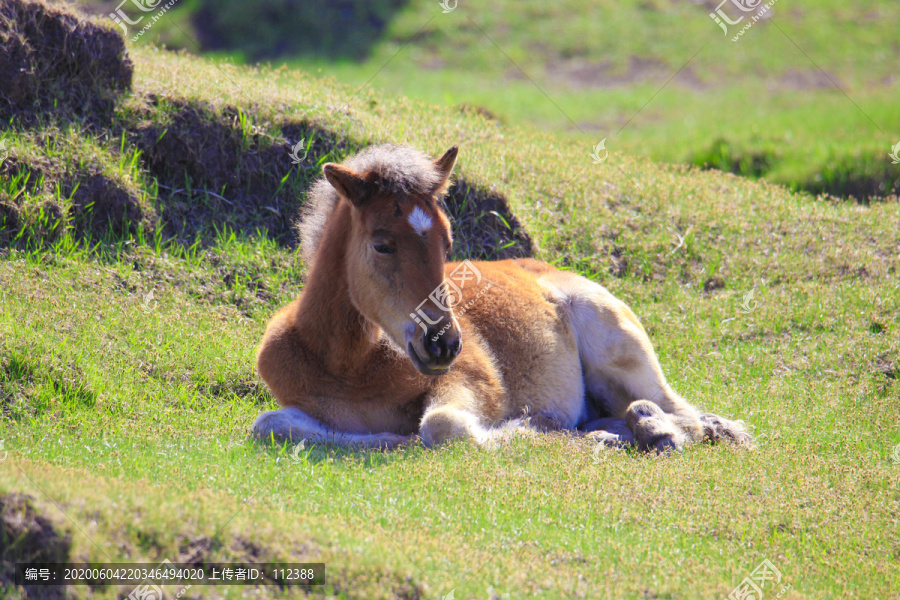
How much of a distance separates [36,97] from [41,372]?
4.69m

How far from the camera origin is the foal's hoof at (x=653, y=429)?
22.0 ft

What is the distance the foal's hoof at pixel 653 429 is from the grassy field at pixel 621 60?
13.8 m

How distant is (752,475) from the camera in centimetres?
614

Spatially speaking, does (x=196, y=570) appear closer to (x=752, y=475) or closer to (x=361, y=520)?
(x=361, y=520)

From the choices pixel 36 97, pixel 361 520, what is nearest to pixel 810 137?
pixel 36 97

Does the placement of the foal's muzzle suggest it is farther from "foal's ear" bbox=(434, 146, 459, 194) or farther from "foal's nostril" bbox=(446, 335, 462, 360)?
"foal's ear" bbox=(434, 146, 459, 194)

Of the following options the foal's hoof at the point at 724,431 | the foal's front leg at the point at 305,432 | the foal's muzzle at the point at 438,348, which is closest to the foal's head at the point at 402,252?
the foal's muzzle at the point at 438,348

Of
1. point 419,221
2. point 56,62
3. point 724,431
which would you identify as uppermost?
point 56,62

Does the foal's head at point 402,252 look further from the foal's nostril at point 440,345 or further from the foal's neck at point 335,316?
the foal's neck at point 335,316

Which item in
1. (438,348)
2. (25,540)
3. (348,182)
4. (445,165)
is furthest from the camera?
(445,165)

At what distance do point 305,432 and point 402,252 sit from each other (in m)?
1.59

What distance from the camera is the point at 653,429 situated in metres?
6.77

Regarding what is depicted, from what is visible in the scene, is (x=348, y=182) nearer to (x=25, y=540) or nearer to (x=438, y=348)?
(x=438, y=348)

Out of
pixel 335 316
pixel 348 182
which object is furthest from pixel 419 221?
pixel 335 316
